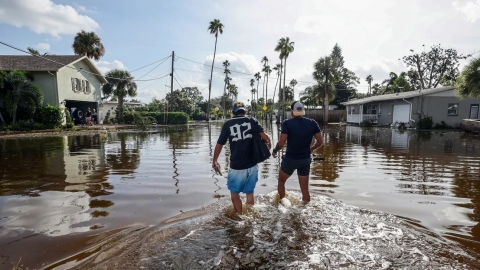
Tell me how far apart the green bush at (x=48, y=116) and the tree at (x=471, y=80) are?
2963cm

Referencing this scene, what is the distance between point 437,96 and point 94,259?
30025 mm

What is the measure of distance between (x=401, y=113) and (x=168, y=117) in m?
25.8

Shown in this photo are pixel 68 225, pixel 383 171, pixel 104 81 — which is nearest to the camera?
pixel 68 225

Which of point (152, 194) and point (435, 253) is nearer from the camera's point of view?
point (435, 253)

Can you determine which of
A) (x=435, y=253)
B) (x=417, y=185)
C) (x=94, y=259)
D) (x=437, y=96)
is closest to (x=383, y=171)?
(x=417, y=185)

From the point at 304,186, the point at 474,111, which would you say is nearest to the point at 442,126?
the point at 474,111

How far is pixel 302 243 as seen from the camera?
3496 millimetres

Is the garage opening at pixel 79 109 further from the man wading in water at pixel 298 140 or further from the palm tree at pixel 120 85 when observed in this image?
the man wading in water at pixel 298 140

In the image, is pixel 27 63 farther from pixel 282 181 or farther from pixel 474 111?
pixel 474 111

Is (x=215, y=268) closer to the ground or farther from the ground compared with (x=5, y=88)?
closer to the ground

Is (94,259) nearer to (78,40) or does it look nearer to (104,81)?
(104,81)

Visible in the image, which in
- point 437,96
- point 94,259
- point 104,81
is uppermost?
point 104,81

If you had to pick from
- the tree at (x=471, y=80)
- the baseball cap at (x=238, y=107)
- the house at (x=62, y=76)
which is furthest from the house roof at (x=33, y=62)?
the tree at (x=471, y=80)

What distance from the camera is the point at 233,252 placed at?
3285 millimetres
